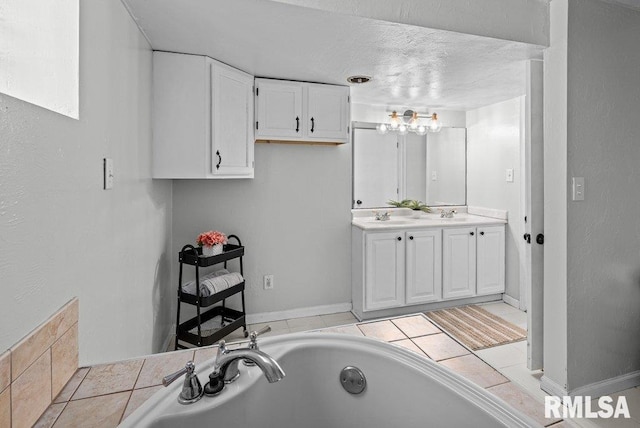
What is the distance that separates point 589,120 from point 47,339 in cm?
249

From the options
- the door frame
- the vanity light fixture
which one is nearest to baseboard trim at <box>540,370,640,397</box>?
the door frame

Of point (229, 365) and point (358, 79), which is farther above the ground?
point (358, 79)

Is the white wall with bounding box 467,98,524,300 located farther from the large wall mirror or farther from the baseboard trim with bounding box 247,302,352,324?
the baseboard trim with bounding box 247,302,352,324

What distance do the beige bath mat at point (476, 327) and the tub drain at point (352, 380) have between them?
1.63 metres

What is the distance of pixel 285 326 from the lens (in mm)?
2824

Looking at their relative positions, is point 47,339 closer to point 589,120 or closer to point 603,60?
point 589,120

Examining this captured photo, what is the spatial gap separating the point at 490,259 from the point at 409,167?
48.1 inches

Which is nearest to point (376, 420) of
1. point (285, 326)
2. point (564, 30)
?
point (285, 326)

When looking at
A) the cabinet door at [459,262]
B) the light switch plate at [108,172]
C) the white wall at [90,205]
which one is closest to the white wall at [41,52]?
the white wall at [90,205]

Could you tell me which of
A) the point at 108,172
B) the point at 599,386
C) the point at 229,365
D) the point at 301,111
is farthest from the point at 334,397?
the point at 301,111

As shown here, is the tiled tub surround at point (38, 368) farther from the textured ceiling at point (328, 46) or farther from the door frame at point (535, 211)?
the door frame at point (535, 211)

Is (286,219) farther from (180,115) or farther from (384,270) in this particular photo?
(180,115)

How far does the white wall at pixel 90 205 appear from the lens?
75cm

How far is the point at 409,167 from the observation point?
3.56 m
